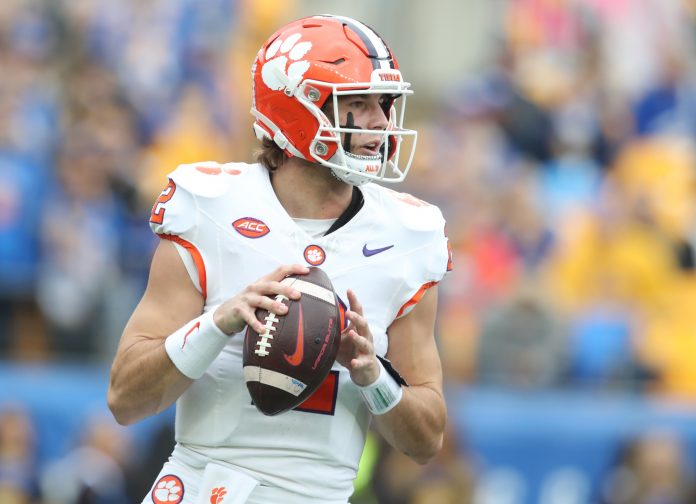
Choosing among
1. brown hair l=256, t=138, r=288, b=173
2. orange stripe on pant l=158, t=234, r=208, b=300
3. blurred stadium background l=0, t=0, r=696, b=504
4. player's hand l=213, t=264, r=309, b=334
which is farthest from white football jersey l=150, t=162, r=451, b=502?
blurred stadium background l=0, t=0, r=696, b=504

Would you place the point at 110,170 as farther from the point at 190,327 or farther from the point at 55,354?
the point at 190,327

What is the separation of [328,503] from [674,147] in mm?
7942

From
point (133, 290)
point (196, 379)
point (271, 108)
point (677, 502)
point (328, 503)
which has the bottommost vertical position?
point (677, 502)

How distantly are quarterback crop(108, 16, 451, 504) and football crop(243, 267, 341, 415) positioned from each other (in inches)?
4.8

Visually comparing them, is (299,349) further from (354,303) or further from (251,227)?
(251,227)

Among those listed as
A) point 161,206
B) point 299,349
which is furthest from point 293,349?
point 161,206

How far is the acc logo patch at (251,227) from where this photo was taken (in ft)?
13.3

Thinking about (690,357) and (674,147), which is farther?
(674,147)

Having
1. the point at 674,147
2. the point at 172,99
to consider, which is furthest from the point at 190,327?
the point at 674,147

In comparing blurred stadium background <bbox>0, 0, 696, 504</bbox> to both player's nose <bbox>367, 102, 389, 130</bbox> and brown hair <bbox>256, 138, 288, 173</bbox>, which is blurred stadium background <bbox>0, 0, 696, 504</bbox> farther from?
player's nose <bbox>367, 102, 389, 130</bbox>

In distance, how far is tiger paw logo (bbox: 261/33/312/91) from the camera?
4.09 meters

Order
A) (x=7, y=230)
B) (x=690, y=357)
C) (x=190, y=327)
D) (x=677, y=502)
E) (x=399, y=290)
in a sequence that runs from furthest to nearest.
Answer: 1. (x=690, y=357)
2. (x=7, y=230)
3. (x=677, y=502)
4. (x=399, y=290)
5. (x=190, y=327)

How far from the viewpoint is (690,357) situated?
9523mm

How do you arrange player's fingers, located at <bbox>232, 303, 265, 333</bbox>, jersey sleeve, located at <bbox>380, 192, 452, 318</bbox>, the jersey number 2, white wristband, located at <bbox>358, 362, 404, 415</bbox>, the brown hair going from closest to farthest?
player's fingers, located at <bbox>232, 303, 265, 333</bbox>
white wristband, located at <bbox>358, 362, 404, 415</bbox>
the jersey number 2
jersey sleeve, located at <bbox>380, 192, 452, 318</bbox>
the brown hair
